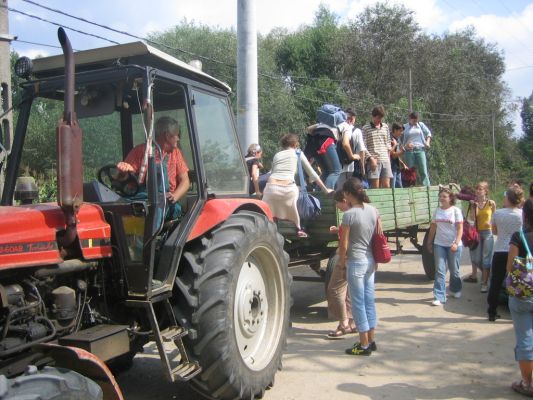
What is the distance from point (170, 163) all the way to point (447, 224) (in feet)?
16.2

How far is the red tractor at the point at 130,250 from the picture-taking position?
3025 mm

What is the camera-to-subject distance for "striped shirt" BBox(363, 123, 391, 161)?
870 cm

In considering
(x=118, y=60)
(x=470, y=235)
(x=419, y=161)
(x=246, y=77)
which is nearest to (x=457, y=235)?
(x=470, y=235)

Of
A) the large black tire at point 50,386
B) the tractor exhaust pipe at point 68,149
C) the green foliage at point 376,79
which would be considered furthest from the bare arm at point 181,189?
the green foliage at point 376,79

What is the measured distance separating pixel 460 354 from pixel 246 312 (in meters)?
2.57

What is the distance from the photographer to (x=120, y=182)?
4023 mm

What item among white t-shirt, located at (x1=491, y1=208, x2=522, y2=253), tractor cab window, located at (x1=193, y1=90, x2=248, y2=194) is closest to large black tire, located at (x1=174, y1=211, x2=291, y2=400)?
tractor cab window, located at (x1=193, y1=90, x2=248, y2=194)

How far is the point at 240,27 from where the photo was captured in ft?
29.1

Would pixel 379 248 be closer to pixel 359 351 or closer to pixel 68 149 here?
pixel 359 351

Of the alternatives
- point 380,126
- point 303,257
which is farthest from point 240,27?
point 303,257

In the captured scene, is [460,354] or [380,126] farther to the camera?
[380,126]

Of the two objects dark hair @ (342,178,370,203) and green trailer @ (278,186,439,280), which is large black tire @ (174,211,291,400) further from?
green trailer @ (278,186,439,280)

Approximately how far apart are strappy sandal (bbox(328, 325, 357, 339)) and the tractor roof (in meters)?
3.33

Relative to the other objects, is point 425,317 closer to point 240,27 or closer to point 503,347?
point 503,347
